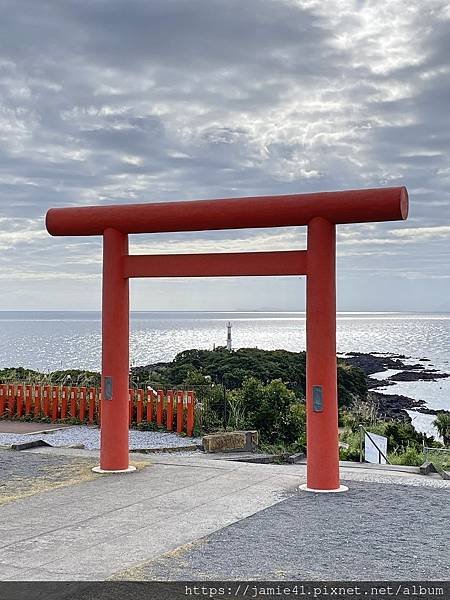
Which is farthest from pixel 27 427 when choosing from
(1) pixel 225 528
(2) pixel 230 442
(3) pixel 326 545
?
(3) pixel 326 545

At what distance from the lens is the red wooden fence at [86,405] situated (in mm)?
16578

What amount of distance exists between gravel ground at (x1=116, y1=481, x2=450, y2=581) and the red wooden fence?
7086 millimetres

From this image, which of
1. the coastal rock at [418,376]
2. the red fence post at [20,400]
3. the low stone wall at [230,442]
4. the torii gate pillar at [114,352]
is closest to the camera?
the torii gate pillar at [114,352]

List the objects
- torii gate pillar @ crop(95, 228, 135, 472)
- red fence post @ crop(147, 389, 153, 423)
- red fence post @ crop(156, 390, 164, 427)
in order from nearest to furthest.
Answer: torii gate pillar @ crop(95, 228, 135, 472), red fence post @ crop(156, 390, 164, 427), red fence post @ crop(147, 389, 153, 423)

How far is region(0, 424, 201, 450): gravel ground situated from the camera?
49.7ft

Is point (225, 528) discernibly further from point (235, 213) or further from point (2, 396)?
point (2, 396)

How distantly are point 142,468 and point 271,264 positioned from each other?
373 centimetres

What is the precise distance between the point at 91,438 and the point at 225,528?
8641 millimetres

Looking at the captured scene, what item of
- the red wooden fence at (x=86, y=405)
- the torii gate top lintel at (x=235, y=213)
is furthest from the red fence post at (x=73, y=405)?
the torii gate top lintel at (x=235, y=213)

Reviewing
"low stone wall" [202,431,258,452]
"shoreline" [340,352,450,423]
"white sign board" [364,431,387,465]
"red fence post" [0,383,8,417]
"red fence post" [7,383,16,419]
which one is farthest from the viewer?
"shoreline" [340,352,450,423]

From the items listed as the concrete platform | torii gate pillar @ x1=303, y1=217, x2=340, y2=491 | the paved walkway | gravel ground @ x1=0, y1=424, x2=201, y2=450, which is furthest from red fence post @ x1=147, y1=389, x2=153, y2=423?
torii gate pillar @ x1=303, y1=217, x2=340, y2=491

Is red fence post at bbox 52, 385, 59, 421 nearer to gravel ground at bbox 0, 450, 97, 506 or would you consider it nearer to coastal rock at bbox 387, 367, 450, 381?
gravel ground at bbox 0, 450, 97, 506

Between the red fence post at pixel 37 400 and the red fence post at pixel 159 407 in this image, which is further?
the red fence post at pixel 37 400

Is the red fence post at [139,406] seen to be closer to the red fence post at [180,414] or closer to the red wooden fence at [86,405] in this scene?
the red wooden fence at [86,405]
